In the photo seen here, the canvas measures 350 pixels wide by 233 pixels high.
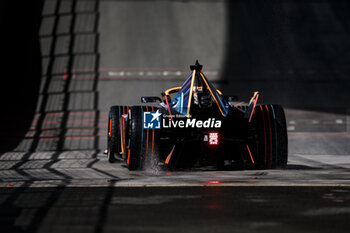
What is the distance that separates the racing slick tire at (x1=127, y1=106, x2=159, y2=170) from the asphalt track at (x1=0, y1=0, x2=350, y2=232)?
0.69 feet

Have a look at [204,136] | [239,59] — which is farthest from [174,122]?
[239,59]

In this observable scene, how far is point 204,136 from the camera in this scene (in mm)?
10492

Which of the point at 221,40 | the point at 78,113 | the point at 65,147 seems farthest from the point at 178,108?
the point at 221,40

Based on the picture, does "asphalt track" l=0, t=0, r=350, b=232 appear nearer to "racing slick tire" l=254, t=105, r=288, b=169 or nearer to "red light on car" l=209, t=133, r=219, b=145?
"racing slick tire" l=254, t=105, r=288, b=169

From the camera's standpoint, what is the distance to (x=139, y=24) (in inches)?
1194

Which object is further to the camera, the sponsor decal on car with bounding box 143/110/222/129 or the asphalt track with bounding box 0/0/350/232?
the sponsor decal on car with bounding box 143/110/222/129

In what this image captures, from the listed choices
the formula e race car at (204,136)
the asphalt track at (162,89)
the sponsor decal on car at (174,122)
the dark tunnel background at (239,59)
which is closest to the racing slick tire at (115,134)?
the asphalt track at (162,89)

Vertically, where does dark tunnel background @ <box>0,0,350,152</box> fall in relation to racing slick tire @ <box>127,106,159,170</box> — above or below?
above

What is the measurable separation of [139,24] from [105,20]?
5.68 feet

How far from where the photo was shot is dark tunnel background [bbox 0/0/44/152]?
1919cm

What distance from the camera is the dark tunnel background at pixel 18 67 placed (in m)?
19.2

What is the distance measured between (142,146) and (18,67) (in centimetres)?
1578

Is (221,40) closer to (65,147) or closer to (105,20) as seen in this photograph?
(105,20)

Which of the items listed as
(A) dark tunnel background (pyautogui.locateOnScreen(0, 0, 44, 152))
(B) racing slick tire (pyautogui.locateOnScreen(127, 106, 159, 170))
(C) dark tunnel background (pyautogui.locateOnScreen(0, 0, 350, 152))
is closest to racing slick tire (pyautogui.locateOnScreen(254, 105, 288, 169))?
(B) racing slick tire (pyautogui.locateOnScreen(127, 106, 159, 170))
